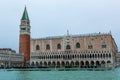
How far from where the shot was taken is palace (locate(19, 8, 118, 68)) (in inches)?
3031

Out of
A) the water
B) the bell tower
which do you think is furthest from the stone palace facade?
the water

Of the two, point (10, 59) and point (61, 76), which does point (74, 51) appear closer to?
point (10, 59)

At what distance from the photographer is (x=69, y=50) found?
3233 inches

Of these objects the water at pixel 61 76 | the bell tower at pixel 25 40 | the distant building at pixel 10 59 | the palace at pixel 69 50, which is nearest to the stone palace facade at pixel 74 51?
the palace at pixel 69 50

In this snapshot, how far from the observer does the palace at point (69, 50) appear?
253 ft

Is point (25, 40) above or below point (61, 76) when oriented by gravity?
above

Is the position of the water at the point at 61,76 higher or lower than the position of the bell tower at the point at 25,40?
lower

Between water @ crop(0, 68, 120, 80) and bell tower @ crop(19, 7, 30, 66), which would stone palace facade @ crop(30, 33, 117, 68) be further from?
water @ crop(0, 68, 120, 80)

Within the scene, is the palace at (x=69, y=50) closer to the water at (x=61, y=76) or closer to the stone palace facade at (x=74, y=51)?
the stone palace facade at (x=74, y=51)

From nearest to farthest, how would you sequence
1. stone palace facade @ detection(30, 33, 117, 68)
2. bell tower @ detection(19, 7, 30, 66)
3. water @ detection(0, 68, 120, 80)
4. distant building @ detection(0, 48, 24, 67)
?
water @ detection(0, 68, 120, 80) → stone palace facade @ detection(30, 33, 117, 68) → distant building @ detection(0, 48, 24, 67) → bell tower @ detection(19, 7, 30, 66)

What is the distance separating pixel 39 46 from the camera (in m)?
87.1

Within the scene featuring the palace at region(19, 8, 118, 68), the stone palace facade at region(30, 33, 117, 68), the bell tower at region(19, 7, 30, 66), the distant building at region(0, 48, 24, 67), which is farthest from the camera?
the bell tower at region(19, 7, 30, 66)

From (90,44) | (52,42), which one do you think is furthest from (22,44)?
(90,44)

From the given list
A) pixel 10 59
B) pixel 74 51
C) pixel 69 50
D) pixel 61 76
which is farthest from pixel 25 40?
pixel 61 76
